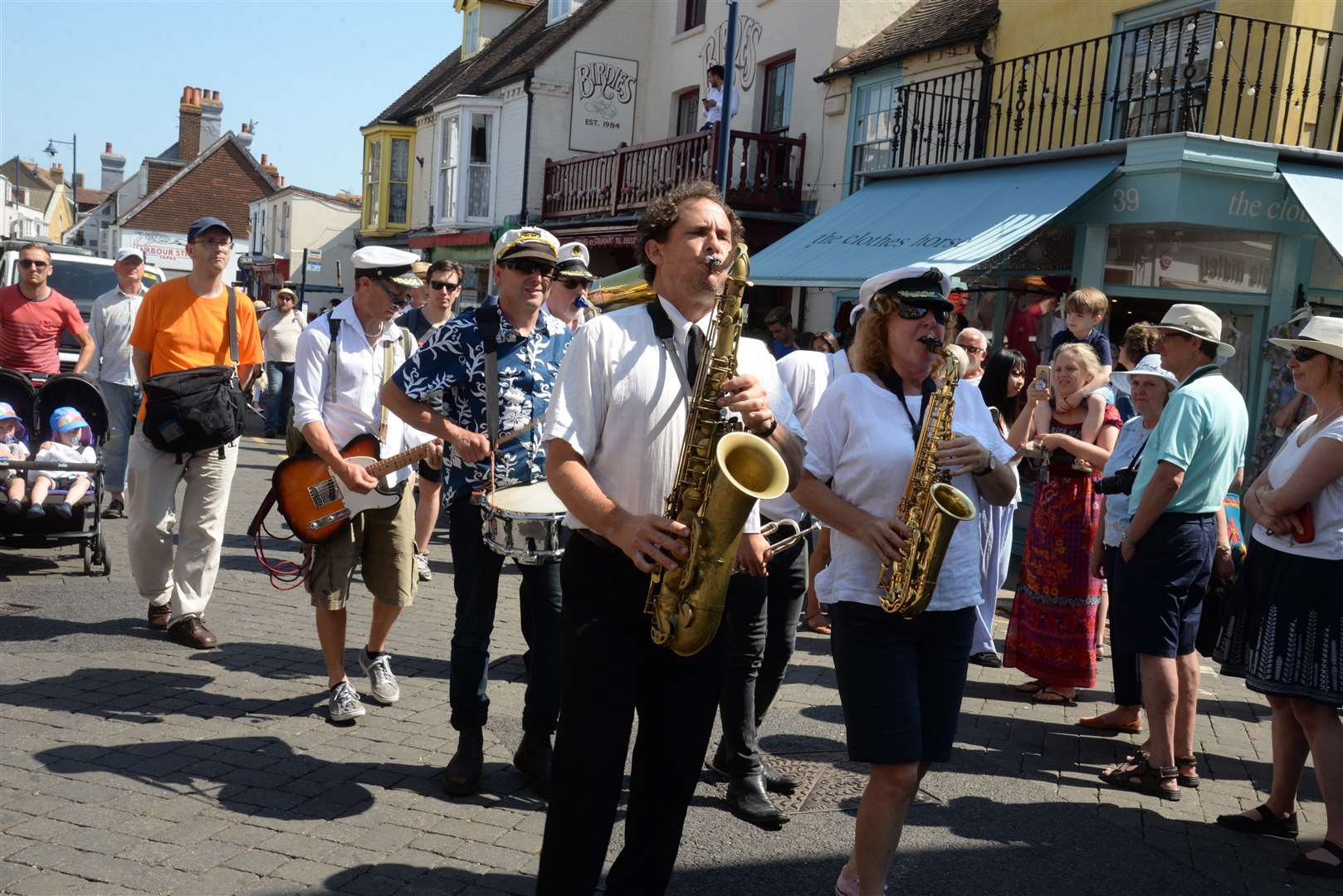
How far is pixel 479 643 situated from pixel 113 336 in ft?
21.8

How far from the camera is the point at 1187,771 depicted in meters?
5.27

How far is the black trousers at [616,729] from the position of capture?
3150 mm

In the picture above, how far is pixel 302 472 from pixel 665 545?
291cm

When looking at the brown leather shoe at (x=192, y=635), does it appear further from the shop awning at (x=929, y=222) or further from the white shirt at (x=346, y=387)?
the shop awning at (x=929, y=222)

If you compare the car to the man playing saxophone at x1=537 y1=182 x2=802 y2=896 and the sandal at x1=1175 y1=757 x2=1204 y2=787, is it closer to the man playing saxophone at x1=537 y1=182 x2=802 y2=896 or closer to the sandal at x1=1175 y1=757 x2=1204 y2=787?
the man playing saxophone at x1=537 y1=182 x2=802 y2=896

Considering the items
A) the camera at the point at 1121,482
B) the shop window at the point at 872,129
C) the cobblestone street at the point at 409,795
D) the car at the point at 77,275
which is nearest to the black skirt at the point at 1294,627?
the cobblestone street at the point at 409,795

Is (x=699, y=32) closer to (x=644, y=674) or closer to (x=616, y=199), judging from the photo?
(x=616, y=199)

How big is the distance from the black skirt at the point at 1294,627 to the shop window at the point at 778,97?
14766 mm

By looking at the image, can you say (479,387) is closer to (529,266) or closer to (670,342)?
(529,266)

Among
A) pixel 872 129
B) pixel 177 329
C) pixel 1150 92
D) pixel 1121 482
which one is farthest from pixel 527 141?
pixel 1121 482

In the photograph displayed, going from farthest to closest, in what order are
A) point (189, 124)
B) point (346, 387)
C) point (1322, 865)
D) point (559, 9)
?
point (189, 124)
point (559, 9)
point (346, 387)
point (1322, 865)

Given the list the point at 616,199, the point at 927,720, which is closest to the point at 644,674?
the point at 927,720

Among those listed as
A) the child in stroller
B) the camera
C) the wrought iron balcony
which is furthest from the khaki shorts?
the wrought iron balcony

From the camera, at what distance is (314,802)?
14.4 ft
